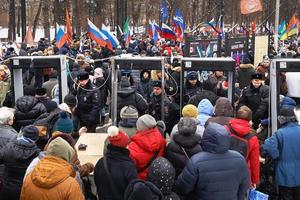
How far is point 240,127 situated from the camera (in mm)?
5637

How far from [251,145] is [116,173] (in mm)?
1842

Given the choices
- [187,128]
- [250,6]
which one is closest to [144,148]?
[187,128]

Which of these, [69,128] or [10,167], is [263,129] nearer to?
[69,128]

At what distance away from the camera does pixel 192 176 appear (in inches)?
180

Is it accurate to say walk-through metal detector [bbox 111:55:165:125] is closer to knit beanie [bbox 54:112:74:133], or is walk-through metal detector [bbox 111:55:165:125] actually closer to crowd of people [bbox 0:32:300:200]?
crowd of people [bbox 0:32:300:200]

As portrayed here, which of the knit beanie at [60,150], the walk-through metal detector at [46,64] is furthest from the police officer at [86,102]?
the knit beanie at [60,150]

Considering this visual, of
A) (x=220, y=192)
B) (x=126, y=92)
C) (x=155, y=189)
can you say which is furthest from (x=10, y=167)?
(x=126, y=92)

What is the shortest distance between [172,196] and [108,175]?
0.80 meters

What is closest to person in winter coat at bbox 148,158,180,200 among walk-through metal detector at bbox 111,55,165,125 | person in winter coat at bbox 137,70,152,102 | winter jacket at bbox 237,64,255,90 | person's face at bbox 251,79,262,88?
walk-through metal detector at bbox 111,55,165,125

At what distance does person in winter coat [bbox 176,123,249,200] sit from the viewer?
455 centimetres

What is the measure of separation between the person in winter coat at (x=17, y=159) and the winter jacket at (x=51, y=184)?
769 mm

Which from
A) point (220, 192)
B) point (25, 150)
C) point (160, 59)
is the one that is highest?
point (160, 59)

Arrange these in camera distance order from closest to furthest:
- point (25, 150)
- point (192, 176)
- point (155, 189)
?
1. point (155, 189)
2. point (192, 176)
3. point (25, 150)

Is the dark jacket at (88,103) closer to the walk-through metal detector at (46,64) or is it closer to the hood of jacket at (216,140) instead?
the walk-through metal detector at (46,64)
